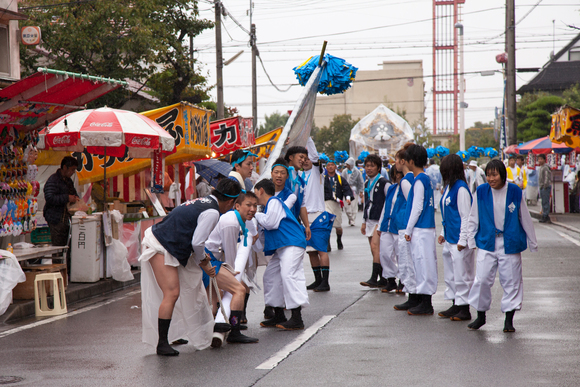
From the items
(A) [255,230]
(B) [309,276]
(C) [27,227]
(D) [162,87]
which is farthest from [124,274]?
(D) [162,87]

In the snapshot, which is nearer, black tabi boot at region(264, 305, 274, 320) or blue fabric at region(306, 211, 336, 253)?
black tabi boot at region(264, 305, 274, 320)

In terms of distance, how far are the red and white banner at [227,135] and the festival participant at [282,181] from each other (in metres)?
13.0

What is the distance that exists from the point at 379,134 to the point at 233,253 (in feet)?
118

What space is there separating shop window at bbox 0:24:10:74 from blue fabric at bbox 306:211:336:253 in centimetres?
897

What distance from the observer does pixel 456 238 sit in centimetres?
778

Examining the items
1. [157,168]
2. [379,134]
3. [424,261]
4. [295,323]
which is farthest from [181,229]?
[379,134]

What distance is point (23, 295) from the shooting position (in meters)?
9.11

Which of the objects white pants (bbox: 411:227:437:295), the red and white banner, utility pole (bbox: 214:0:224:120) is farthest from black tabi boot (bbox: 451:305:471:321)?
utility pole (bbox: 214:0:224:120)

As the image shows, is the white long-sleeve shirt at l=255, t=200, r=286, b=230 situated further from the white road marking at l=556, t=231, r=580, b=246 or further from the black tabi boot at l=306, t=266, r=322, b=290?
the white road marking at l=556, t=231, r=580, b=246

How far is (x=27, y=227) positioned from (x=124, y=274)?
1.80 m

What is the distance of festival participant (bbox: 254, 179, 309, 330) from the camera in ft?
23.5

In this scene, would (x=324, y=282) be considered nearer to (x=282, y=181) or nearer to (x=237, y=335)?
(x=282, y=181)

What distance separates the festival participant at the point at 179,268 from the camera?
6074 millimetres

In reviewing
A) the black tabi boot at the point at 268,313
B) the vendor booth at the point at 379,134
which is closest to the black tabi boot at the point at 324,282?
the black tabi boot at the point at 268,313
